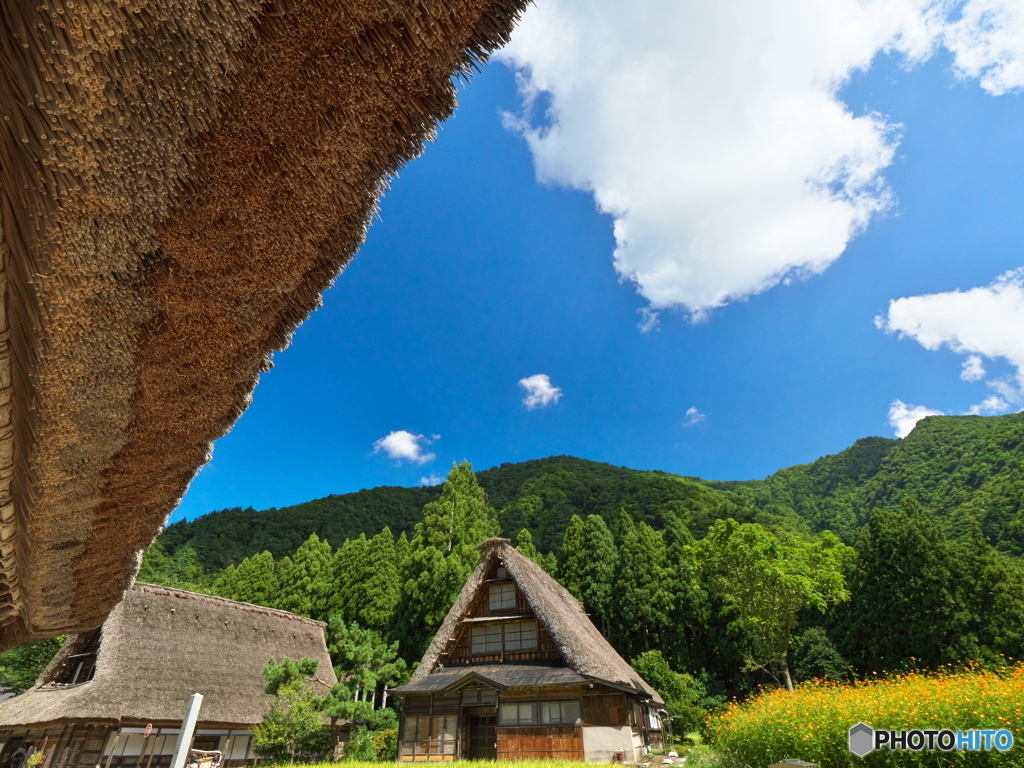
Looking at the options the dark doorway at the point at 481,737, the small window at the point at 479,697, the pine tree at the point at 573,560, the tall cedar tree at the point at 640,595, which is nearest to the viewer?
the small window at the point at 479,697

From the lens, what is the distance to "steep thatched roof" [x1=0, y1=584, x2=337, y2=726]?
1254cm

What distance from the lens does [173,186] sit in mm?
1885

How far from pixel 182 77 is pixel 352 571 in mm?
28530

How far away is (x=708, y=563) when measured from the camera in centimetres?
1934

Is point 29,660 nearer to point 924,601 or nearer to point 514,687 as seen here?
point 514,687

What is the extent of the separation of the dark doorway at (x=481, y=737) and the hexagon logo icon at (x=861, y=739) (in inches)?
418

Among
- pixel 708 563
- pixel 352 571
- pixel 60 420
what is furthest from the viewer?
pixel 352 571

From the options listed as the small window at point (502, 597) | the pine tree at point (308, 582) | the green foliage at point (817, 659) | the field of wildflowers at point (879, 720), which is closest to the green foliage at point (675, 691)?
the green foliage at point (817, 659)

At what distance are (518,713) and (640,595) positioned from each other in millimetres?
13742

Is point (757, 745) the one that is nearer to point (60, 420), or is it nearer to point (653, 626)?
point (60, 420)

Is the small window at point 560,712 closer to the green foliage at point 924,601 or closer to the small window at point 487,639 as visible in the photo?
the small window at point 487,639

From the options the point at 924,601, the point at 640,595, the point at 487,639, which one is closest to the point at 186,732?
the point at 487,639

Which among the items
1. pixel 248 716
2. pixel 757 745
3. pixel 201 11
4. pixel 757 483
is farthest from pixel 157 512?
pixel 757 483

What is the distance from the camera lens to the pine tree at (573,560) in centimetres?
2683
